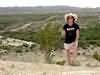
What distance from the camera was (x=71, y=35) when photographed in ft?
41.8

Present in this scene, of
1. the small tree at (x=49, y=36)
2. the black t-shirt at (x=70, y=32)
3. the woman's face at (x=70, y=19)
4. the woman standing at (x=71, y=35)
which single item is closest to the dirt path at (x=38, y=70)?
the woman standing at (x=71, y=35)

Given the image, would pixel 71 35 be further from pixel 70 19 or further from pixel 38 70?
pixel 38 70

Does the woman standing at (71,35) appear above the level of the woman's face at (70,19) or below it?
below

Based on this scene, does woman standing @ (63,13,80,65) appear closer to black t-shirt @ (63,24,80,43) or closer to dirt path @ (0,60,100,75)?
black t-shirt @ (63,24,80,43)

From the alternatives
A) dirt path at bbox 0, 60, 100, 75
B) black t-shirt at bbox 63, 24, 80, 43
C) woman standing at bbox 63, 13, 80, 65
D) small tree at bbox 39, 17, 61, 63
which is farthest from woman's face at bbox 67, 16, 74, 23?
small tree at bbox 39, 17, 61, 63

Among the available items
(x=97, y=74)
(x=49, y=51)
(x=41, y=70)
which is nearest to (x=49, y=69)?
(x=41, y=70)

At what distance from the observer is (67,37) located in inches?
503

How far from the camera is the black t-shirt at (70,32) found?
12625mm

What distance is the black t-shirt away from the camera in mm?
12625

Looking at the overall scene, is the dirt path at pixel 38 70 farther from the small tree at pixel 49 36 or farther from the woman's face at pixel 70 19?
the small tree at pixel 49 36

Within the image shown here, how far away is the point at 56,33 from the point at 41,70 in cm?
638

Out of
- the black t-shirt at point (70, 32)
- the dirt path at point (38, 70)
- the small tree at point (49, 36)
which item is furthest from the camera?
the small tree at point (49, 36)

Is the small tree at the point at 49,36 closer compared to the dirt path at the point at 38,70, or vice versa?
the dirt path at the point at 38,70

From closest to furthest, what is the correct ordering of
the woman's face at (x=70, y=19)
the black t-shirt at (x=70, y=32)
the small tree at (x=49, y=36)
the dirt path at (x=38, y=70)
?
the dirt path at (x=38, y=70) → the woman's face at (x=70, y=19) → the black t-shirt at (x=70, y=32) → the small tree at (x=49, y=36)
